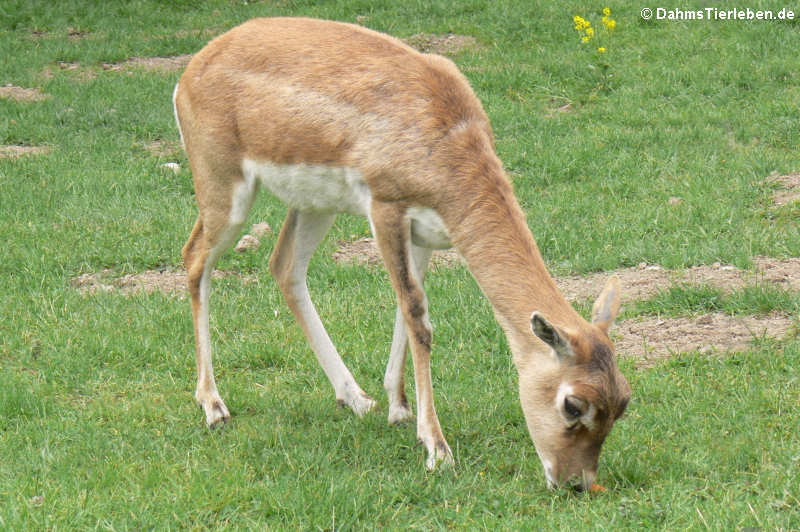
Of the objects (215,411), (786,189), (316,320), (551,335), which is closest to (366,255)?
(316,320)

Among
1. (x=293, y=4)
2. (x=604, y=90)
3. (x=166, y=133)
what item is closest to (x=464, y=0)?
Result: (x=293, y=4)

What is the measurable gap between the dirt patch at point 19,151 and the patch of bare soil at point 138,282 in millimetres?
3141

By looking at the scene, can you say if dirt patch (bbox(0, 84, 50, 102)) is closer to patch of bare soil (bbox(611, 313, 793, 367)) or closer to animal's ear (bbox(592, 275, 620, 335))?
patch of bare soil (bbox(611, 313, 793, 367))

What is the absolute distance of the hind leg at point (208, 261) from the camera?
5.99 meters

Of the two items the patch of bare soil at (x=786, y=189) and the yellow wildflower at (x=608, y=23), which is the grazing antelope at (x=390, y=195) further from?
the yellow wildflower at (x=608, y=23)

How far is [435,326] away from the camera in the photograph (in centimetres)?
695

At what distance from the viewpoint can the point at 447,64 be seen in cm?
585

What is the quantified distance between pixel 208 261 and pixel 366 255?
2317mm

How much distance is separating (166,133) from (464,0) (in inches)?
206

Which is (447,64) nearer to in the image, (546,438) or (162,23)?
(546,438)

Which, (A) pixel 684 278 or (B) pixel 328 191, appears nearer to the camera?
(B) pixel 328 191

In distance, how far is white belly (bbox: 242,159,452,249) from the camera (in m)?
5.31
